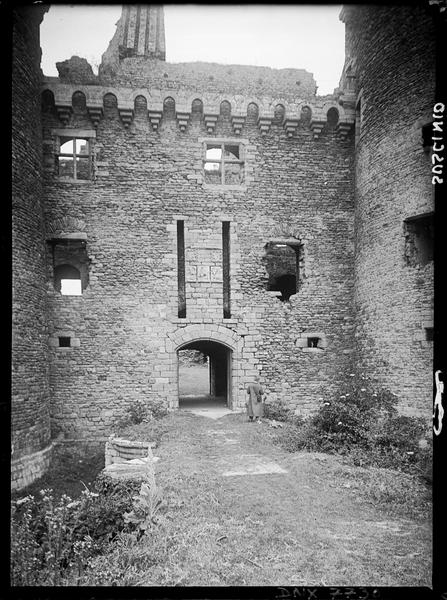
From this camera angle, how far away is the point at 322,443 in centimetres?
753

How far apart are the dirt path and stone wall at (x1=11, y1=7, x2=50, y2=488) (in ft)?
13.7

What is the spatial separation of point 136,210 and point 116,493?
793cm

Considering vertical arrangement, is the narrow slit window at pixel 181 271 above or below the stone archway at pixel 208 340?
above

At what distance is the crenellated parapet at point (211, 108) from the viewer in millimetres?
10477

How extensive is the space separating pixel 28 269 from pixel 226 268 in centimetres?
548

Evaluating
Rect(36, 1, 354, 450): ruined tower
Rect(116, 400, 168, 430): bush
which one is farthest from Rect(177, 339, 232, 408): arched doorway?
Rect(116, 400, 168, 430): bush

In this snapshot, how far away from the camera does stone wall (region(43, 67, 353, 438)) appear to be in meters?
10.6

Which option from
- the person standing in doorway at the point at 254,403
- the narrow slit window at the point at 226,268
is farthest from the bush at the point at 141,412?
the narrow slit window at the point at 226,268

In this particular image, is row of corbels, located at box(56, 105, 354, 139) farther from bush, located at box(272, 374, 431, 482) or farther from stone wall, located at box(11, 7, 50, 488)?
bush, located at box(272, 374, 431, 482)

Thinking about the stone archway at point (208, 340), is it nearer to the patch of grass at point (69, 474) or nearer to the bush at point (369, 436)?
the bush at point (369, 436)

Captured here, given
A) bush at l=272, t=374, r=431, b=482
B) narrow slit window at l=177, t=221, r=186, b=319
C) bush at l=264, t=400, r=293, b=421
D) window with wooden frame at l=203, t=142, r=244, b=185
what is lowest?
bush at l=264, t=400, r=293, b=421

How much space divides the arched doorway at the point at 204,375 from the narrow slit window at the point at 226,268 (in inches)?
47.3

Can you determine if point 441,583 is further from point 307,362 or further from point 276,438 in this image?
point 307,362

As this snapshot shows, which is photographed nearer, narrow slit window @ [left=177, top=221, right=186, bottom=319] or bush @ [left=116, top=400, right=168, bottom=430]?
bush @ [left=116, top=400, right=168, bottom=430]
